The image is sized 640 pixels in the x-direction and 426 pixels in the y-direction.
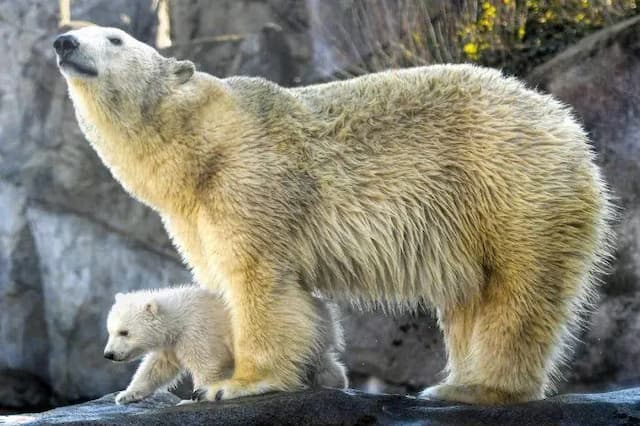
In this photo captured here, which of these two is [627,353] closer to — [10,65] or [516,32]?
[516,32]

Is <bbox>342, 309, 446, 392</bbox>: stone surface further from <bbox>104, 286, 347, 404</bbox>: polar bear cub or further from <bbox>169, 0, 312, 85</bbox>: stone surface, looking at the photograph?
<bbox>104, 286, 347, 404</bbox>: polar bear cub

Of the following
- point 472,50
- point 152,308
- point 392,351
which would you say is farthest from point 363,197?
point 472,50

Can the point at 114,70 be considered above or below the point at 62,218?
above

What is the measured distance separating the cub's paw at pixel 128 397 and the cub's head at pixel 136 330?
0.21m

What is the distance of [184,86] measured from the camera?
4.99m

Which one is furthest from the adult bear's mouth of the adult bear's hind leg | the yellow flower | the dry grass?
the yellow flower

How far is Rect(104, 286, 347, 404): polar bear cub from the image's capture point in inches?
199

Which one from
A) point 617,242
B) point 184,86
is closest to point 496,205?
point 184,86

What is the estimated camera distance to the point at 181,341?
16.9 ft

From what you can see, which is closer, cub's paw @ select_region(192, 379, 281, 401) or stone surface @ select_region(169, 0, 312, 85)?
cub's paw @ select_region(192, 379, 281, 401)

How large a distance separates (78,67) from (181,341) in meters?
1.42

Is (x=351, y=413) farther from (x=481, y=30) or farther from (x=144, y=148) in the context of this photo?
(x=481, y=30)

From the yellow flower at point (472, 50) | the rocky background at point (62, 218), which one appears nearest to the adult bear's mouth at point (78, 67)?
the rocky background at point (62, 218)

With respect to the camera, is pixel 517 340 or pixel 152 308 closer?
pixel 517 340
